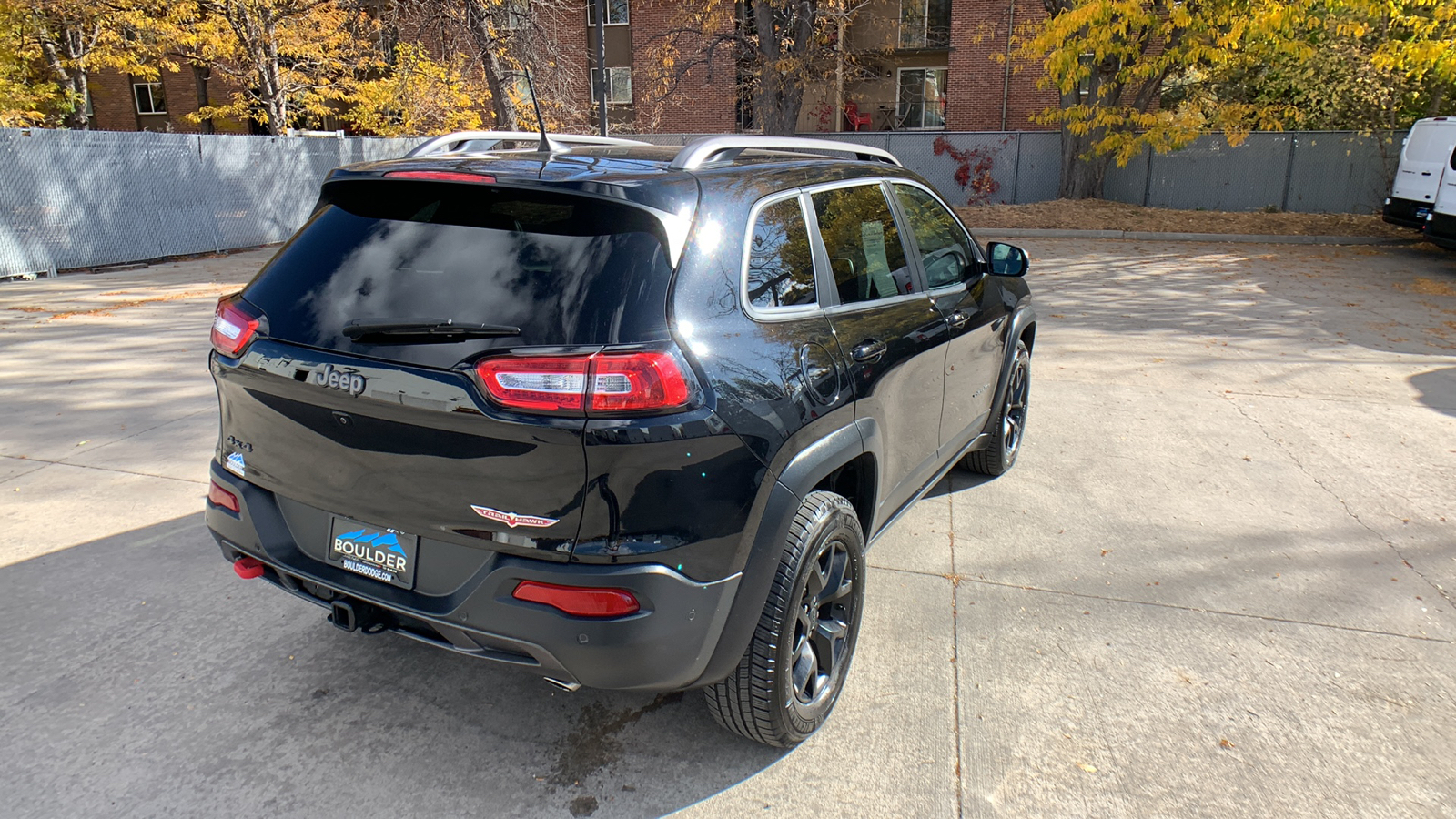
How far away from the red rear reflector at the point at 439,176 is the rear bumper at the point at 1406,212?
16.2 metres

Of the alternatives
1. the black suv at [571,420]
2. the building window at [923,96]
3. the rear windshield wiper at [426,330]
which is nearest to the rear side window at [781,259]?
the black suv at [571,420]

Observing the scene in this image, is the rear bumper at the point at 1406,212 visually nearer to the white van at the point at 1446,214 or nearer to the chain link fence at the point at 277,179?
the white van at the point at 1446,214

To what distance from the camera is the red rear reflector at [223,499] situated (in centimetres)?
280

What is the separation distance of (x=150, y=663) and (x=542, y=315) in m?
2.17

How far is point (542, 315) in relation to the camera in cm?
227

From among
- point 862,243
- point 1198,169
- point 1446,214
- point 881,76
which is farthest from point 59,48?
point 1446,214

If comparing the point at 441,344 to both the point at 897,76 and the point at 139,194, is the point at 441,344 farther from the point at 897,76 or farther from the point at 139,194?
the point at 897,76

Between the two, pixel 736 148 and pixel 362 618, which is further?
pixel 736 148

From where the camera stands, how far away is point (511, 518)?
229cm

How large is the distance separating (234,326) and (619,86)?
31.5 m

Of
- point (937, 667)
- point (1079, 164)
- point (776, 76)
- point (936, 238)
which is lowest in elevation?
point (937, 667)

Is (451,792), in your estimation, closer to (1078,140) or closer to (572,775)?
(572,775)

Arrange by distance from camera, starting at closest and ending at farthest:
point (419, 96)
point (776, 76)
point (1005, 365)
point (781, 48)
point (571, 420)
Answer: point (571, 420) < point (1005, 365) < point (776, 76) < point (781, 48) < point (419, 96)

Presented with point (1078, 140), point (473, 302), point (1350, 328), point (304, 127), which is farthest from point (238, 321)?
point (304, 127)
